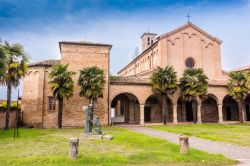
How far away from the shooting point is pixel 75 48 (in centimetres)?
3020

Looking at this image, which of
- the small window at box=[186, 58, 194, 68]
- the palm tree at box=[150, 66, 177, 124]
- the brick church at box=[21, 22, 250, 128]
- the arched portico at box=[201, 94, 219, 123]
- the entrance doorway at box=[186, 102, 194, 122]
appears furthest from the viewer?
the small window at box=[186, 58, 194, 68]

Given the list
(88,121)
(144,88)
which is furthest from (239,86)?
(88,121)

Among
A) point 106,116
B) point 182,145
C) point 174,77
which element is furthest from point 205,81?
point 182,145

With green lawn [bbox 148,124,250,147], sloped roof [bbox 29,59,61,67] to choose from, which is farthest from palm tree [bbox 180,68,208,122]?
sloped roof [bbox 29,59,61,67]

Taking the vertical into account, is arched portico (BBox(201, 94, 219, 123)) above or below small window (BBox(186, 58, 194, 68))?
below

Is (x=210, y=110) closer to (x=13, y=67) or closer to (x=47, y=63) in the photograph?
(x=47, y=63)

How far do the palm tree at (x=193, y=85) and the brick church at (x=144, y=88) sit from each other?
155 cm

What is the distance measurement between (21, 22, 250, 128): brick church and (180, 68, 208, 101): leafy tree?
1627mm

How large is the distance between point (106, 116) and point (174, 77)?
941 cm

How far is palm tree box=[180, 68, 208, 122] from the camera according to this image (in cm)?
3089

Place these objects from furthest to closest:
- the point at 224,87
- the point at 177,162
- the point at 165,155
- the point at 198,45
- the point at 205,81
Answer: the point at 198,45 < the point at 224,87 < the point at 205,81 < the point at 165,155 < the point at 177,162

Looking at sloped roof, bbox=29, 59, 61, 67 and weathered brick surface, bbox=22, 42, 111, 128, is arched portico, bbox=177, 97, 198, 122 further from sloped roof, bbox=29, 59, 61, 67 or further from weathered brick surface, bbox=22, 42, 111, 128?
sloped roof, bbox=29, 59, 61, 67

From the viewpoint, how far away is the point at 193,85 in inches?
1217

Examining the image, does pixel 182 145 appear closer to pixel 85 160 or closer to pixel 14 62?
pixel 85 160
